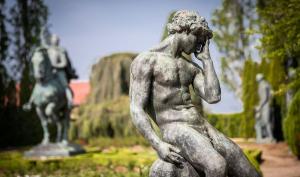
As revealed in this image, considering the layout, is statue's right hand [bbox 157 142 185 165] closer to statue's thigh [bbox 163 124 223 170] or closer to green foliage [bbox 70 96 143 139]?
statue's thigh [bbox 163 124 223 170]

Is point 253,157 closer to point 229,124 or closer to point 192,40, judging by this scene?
point 192,40

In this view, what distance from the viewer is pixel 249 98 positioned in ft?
67.7

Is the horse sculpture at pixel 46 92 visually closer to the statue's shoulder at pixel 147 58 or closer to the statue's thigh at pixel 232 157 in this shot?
the statue's shoulder at pixel 147 58

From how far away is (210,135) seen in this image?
412 centimetres

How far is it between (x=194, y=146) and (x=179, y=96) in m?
0.55

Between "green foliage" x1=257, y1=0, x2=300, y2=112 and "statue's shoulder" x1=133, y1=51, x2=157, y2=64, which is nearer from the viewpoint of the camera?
"statue's shoulder" x1=133, y1=51, x2=157, y2=64

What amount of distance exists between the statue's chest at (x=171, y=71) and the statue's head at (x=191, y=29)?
0.16m

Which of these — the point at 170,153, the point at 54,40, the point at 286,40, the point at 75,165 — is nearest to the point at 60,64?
the point at 54,40

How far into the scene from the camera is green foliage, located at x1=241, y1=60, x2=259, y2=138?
67.3ft

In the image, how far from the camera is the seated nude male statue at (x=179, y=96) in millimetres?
3930

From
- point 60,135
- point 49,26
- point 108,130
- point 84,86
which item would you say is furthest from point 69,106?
point 84,86

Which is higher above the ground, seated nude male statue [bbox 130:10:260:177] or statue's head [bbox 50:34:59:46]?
statue's head [bbox 50:34:59:46]

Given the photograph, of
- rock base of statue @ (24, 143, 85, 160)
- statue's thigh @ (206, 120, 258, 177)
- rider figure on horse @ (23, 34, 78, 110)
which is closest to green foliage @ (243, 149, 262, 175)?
statue's thigh @ (206, 120, 258, 177)

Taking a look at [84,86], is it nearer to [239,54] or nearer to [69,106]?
[239,54]
